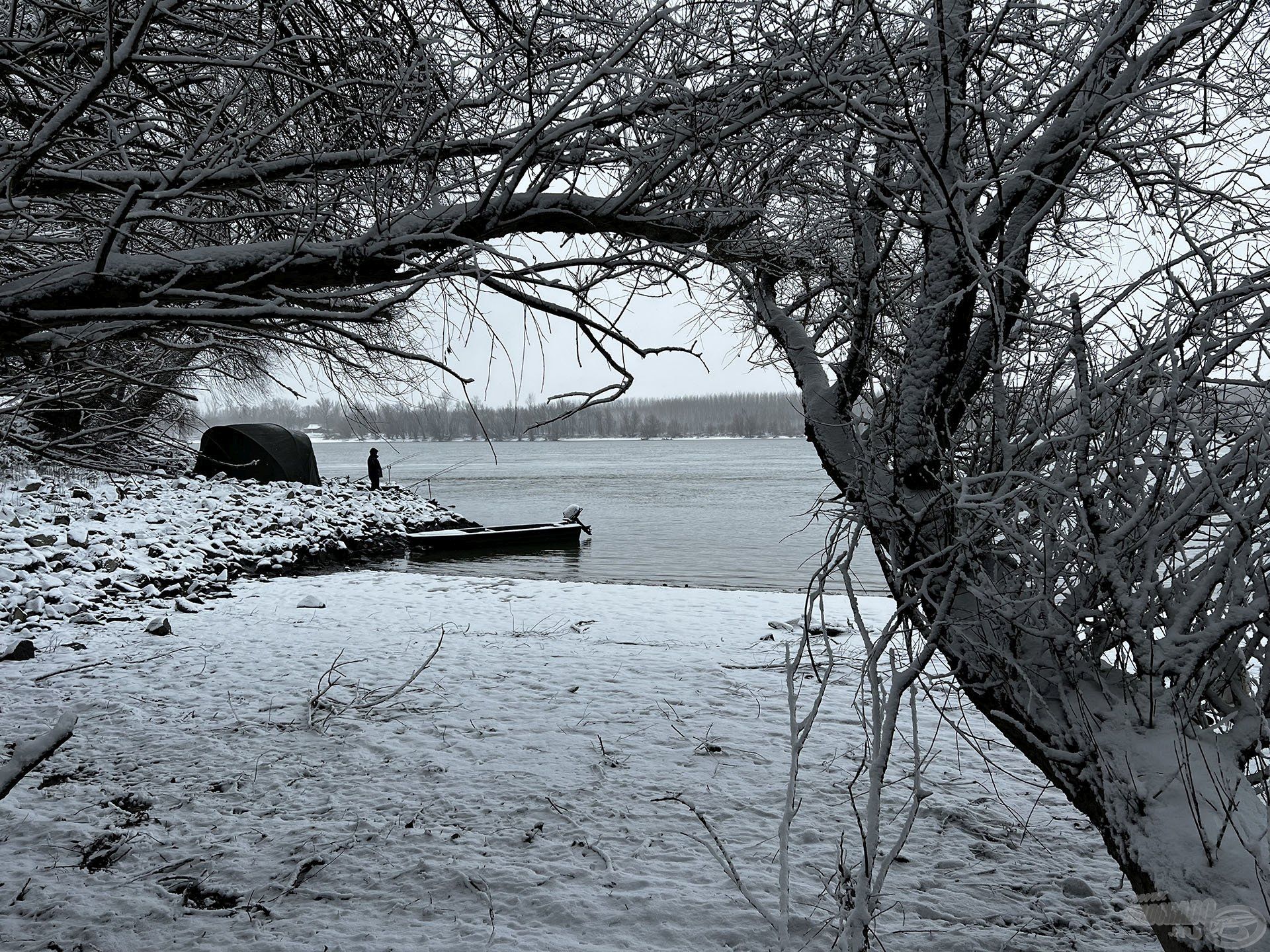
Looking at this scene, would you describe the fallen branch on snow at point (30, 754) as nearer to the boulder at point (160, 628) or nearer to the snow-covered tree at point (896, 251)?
the snow-covered tree at point (896, 251)

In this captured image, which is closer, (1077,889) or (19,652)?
(1077,889)

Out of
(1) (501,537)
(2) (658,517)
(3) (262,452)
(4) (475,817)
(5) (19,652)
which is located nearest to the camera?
(4) (475,817)

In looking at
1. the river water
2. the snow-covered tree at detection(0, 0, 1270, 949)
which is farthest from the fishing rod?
the snow-covered tree at detection(0, 0, 1270, 949)

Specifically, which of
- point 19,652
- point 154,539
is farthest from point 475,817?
point 154,539

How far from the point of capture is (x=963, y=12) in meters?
3.14

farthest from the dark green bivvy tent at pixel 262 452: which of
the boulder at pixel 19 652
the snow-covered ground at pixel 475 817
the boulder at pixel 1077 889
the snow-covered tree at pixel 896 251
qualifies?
the boulder at pixel 1077 889

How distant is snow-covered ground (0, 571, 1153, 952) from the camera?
10.3 ft

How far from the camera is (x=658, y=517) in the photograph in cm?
2769

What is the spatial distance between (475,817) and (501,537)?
15.0 m

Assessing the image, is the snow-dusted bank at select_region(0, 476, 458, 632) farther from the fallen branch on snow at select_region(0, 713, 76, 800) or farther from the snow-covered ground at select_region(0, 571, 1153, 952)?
the fallen branch on snow at select_region(0, 713, 76, 800)

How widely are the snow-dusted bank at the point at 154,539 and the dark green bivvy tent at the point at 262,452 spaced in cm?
82

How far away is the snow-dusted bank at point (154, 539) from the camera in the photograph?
9.15m

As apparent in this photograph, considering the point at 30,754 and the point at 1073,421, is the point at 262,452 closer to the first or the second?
the point at 30,754

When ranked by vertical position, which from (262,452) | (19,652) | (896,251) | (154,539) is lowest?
(19,652)
